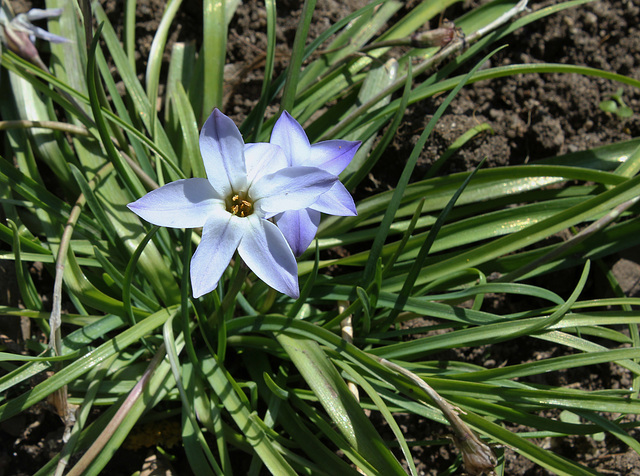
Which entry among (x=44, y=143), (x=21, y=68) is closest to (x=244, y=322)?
(x=44, y=143)

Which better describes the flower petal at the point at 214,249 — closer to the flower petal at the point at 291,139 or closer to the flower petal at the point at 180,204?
the flower petal at the point at 180,204

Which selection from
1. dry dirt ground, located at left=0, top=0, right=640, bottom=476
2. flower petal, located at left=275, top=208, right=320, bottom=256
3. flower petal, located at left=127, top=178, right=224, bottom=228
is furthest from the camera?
dry dirt ground, located at left=0, top=0, right=640, bottom=476

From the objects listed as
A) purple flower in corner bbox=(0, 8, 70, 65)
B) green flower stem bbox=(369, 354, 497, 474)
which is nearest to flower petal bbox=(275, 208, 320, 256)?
green flower stem bbox=(369, 354, 497, 474)

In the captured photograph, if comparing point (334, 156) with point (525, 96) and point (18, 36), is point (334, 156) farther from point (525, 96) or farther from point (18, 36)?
point (525, 96)

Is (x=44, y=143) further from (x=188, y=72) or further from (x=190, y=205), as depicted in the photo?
(x=190, y=205)

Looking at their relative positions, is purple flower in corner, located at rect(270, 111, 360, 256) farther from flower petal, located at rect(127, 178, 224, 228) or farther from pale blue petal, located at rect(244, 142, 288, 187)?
flower petal, located at rect(127, 178, 224, 228)
